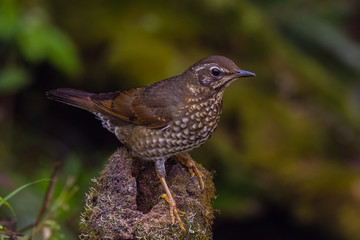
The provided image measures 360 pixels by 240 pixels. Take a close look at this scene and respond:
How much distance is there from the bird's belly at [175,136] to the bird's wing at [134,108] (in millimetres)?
77

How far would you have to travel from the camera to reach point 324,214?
7934mm

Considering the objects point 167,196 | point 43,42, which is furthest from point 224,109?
point 167,196

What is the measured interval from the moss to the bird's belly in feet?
0.44

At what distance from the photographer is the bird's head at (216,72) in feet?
15.5

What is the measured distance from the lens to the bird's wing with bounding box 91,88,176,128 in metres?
4.86

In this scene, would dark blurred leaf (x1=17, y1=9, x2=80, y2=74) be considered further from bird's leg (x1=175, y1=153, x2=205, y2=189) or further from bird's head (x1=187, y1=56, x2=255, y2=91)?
bird's leg (x1=175, y1=153, x2=205, y2=189)

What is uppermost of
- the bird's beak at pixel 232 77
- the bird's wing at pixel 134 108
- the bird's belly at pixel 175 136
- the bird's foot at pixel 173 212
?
the bird's beak at pixel 232 77

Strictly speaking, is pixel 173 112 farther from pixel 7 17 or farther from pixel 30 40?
pixel 7 17

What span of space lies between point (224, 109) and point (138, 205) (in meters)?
3.87

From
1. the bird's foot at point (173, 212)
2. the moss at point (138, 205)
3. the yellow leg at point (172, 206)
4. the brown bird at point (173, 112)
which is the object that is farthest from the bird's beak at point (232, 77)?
the bird's foot at point (173, 212)

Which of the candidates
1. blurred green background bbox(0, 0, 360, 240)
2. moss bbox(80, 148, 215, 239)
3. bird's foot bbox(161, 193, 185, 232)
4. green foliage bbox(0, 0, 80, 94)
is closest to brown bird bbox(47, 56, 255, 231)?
moss bbox(80, 148, 215, 239)

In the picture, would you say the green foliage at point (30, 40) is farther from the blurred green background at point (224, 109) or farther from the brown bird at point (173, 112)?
the brown bird at point (173, 112)

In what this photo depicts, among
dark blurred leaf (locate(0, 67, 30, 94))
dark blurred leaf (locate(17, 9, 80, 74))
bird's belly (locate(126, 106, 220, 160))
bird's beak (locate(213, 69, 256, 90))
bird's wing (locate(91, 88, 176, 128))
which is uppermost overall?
dark blurred leaf (locate(17, 9, 80, 74))

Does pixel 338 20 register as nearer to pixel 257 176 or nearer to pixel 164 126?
pixel 257 176
